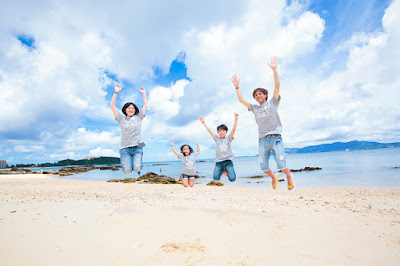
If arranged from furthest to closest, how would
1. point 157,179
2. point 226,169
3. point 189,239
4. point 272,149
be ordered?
point 157,179
point 226,169
point 272,149
point 189,239

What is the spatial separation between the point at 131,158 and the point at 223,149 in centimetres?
299

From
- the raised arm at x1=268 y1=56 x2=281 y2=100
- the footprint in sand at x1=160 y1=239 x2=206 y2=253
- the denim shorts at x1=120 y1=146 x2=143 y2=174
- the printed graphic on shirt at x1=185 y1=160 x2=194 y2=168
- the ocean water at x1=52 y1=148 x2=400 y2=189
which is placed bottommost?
the ocean water at x1=52 y1=148 x2=400 y2=189

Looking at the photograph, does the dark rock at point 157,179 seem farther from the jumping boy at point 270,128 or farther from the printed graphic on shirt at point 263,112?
the printed graphic on shirt at point 263,112

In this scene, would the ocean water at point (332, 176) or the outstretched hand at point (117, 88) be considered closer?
the outstretched hand at point (117, 88)

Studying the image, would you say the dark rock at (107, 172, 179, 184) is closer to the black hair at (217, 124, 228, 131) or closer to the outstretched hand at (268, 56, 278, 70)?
the black hair at (217, 124, 228, 131)

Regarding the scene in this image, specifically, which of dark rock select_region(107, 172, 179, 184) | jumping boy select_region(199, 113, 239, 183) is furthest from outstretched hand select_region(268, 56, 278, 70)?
dark rock select_region(107, 172, 179, 184)

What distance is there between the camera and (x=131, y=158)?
6344mm

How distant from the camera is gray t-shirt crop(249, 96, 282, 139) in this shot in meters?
5.55

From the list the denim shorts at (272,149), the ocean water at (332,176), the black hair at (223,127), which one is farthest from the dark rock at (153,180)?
the denim shorts at (272,149)

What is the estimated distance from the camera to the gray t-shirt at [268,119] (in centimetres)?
555

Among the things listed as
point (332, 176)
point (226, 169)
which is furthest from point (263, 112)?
point (332, 176)

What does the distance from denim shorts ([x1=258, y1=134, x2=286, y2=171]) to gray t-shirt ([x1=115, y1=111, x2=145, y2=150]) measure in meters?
3.41

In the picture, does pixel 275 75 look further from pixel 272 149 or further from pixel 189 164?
pixel 189 164

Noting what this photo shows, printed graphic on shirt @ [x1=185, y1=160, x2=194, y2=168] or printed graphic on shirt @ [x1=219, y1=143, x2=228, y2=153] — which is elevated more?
printed graphic on shirt @ [x1=219, y1=143, x2=228, y2=153]
